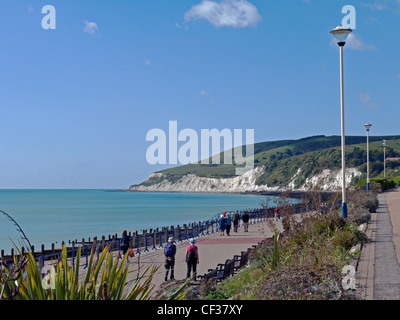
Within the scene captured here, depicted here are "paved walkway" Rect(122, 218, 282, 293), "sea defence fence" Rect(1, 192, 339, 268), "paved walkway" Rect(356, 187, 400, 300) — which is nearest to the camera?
"paved walkway" Rect(356, 187, 400, 300)

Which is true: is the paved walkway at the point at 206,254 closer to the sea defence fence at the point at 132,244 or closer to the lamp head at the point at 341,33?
the sea defence fence at the point at 132,244

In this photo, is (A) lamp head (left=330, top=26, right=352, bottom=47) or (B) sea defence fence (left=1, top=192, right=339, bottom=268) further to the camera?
(B) sea defence fence (left=1, top=192, right=339, bottom=268)

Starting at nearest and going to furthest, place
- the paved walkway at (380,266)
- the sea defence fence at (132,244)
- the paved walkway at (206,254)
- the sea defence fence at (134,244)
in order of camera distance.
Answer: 1. the paved walkway at (380,266)
2. the paved walkway at (206,254)
3. the sea defence fence at (134,244)
4. the sea defence fence at (132,244)

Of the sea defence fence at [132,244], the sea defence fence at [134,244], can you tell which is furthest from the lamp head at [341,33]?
the sea defence fence at [132,244]

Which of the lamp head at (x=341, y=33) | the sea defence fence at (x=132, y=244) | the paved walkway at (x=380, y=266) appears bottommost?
the sea defence fence at (x=132, y=244)

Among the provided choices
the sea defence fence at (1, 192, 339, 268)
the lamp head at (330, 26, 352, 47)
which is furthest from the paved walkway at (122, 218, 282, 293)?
the lamp head at (330, 26, 352, 47)

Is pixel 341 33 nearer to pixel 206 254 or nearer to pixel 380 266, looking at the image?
pixel 380 266

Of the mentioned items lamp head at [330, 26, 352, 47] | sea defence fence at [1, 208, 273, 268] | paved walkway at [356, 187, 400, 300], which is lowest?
sea defence fence at [1, 208, 273, 268]

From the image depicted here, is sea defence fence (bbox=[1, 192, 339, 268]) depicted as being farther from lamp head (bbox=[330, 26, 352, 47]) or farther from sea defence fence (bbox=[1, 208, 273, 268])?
lamp head (bbox=[330, 26, 352, 47])

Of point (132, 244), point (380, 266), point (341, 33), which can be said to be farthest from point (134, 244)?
point (380, 266)

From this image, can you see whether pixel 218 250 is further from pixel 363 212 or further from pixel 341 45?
pixel 341 45

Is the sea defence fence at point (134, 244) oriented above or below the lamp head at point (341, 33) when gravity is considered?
below
